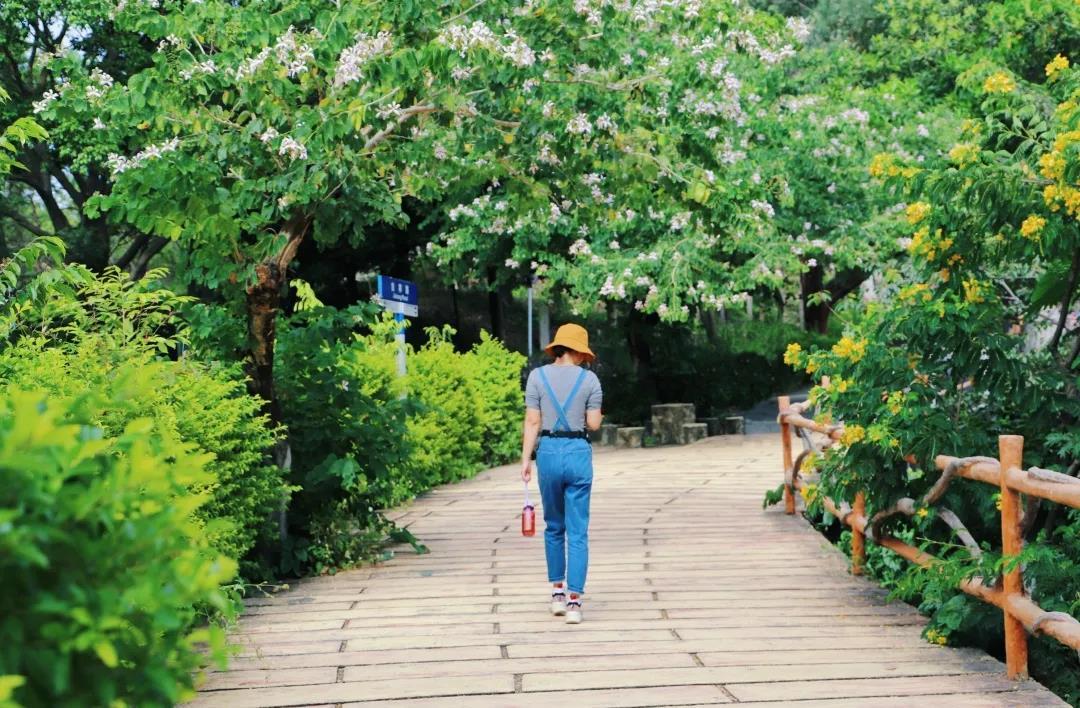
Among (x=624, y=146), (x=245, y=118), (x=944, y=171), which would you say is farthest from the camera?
(x=624, y=146)

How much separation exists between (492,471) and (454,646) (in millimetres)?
10870

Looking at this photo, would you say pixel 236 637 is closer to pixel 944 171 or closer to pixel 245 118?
pixel 245 118

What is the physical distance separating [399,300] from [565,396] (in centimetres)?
579

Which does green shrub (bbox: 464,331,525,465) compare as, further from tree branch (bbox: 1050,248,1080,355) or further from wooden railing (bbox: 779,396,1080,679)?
wooden railing (bbox: 779,396,1080,679)

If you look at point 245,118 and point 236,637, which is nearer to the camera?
point 236,637

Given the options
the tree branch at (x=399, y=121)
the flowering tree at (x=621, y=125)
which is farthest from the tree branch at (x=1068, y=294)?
the tree branch at (x=399, y=121)

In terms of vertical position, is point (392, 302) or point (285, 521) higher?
point (392, 302)

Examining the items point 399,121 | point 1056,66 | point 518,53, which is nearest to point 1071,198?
point 1056,66

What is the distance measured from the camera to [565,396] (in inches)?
281

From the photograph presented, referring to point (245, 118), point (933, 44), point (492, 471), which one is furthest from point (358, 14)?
point (933, 44)

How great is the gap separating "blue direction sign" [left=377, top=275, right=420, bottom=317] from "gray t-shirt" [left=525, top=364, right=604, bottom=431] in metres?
5.21

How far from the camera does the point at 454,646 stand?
6.48m

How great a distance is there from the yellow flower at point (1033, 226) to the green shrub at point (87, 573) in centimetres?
528

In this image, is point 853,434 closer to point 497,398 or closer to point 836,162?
point 497,398
